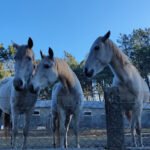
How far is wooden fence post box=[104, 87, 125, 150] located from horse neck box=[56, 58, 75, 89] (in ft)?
9.55

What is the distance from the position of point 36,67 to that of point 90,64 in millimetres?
913

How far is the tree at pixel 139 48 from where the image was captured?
111 feet

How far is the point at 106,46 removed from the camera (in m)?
6.12

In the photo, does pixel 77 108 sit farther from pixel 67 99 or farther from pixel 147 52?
pixel 147 52

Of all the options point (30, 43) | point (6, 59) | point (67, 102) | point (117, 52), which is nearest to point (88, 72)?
point (117, 52)

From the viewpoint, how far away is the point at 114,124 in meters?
3.31

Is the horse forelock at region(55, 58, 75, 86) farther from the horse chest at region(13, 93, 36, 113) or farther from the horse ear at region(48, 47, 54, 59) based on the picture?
the horse chest at region(13, 93, 36, 113)

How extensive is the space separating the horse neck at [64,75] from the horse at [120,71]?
531mm

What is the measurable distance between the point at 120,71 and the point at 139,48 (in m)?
30.6

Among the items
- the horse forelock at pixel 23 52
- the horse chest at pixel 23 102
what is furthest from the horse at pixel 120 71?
the horse chest at pixel 23 102

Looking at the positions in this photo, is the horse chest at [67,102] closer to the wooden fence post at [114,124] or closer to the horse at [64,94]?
the horse at [64,94]

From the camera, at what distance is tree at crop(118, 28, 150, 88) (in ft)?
111

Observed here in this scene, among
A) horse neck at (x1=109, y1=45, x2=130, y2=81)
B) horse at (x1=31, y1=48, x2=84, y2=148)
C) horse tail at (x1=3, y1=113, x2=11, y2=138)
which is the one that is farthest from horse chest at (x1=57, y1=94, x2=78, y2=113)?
horse tail at (x1=3, y1=113, x2=11, y2=138)

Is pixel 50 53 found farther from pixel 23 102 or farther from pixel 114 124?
pixel 114 124
